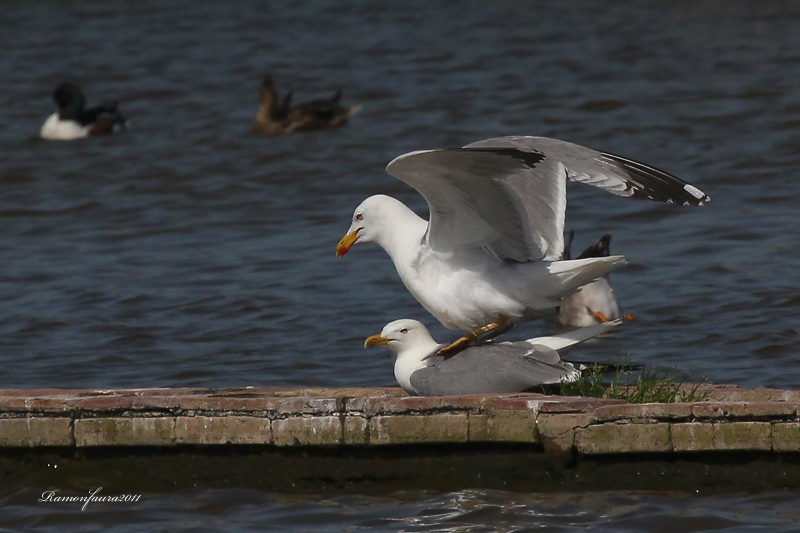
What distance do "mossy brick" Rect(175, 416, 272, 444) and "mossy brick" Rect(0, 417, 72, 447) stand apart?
0.47 m

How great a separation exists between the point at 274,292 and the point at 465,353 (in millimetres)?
3550

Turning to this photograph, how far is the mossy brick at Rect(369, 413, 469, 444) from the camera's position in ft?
17.0

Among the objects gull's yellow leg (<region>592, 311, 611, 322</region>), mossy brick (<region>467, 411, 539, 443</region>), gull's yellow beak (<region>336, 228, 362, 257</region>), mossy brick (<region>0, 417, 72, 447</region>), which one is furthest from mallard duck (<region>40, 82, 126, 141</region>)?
mossy brick (<region>467, 411, 539, 443</region>)

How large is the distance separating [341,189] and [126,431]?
6.69 metres

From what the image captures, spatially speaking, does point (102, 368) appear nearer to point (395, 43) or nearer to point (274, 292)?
point (274, 292)

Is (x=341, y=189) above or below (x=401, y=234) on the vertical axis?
above

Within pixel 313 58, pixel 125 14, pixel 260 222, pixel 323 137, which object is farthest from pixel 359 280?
pixel 125 14

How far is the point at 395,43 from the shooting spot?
1809 centimetres

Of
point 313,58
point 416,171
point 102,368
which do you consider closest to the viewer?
point 416,171

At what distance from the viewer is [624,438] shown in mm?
4996

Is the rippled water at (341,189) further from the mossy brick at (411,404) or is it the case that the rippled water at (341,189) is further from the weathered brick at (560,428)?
the mossy brick at (411,404)

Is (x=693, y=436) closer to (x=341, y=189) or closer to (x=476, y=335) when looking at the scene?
(x=476, y=335)

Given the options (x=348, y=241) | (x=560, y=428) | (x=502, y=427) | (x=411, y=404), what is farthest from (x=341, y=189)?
(x=560, y=428)

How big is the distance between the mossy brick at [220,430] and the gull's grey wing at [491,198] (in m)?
1.22
